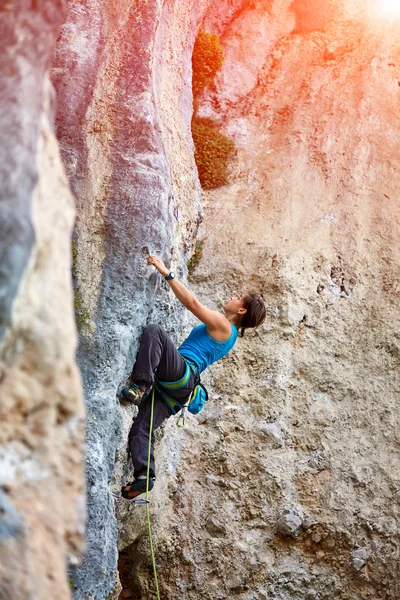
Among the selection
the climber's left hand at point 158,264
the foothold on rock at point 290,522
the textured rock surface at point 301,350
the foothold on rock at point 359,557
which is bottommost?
the foothold on rock at point 359,557

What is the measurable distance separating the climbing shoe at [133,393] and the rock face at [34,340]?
361cm

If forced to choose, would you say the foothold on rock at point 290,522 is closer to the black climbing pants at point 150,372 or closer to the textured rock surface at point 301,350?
the textured rock surface at point 301,350

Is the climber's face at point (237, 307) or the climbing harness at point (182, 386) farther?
the climber's face at point (237, 307)

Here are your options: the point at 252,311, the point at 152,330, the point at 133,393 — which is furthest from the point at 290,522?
the point at 152,330

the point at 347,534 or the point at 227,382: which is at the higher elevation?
the point at 227,382

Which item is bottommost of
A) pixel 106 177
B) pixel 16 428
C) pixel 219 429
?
pixel 219 429

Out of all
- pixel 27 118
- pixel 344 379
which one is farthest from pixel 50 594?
pixel 344 379

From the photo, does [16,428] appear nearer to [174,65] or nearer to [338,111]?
[174,65]

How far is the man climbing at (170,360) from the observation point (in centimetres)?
714

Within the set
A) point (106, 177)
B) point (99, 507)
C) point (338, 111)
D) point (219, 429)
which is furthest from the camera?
point (338, 111)

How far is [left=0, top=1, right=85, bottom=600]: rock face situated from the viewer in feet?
10.3

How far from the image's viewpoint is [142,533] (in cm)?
931

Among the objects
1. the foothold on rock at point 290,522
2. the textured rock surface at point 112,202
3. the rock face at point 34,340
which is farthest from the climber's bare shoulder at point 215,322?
the rock face at point 34,340

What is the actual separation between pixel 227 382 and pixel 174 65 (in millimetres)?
4958
